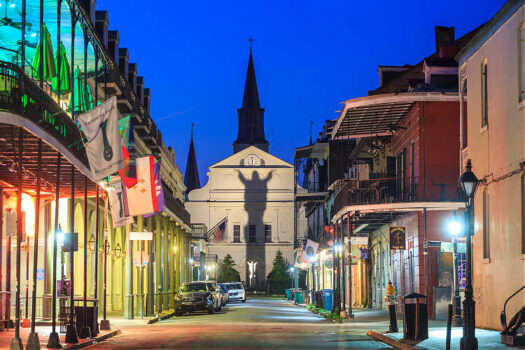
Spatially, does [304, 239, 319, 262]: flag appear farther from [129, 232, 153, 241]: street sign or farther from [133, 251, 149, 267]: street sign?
[129, 232, 153, 241]: street sign

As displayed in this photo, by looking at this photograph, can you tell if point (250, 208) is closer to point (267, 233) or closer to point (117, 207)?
point (267, 233)

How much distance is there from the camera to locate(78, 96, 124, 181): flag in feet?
57.9

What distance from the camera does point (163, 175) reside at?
183 feet

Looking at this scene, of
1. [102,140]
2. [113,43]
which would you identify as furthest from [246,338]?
[113,43]

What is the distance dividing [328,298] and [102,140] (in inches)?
934

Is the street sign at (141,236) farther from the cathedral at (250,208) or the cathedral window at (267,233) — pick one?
the cathedral window at (267,233)

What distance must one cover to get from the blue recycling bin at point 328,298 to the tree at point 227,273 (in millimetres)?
52132

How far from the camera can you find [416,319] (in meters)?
19.0

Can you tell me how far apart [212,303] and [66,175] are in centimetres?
1833

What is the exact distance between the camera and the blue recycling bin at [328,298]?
38.9 metres

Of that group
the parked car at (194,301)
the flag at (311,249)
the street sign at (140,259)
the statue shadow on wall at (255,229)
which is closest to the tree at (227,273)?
the statue shadow on wall at (255,229)

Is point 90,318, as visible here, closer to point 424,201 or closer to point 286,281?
point 424,201

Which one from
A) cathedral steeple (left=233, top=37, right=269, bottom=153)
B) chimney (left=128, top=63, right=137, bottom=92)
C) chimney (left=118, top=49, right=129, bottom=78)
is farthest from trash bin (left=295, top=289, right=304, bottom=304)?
cathedral steeple (left=233, top=37, right=269, bottom=153)

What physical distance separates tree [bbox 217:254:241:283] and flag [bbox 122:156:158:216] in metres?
67.7
